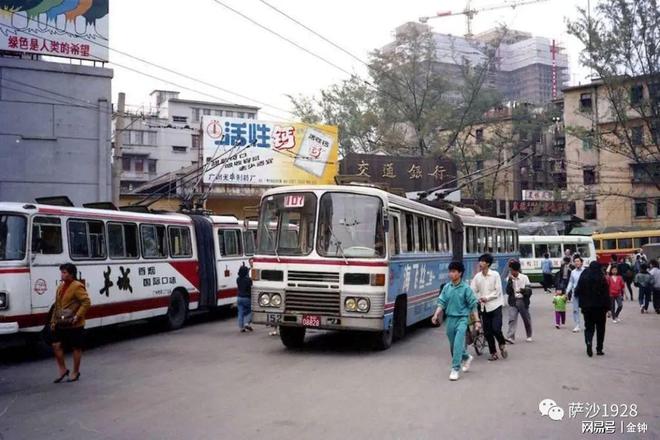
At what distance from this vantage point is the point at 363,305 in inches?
443

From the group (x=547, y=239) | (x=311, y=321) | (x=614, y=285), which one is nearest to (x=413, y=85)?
(x=547, y=239)

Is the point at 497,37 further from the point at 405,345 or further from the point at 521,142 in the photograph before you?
the point at 405,345

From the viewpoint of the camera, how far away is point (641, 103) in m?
27.6

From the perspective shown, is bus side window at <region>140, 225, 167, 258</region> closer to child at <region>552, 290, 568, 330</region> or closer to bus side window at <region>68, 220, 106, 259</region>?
bus side window at <region>68, 220, 106, 259</region>

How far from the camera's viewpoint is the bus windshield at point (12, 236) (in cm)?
1102

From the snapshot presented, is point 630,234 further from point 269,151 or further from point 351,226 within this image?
point 351,226

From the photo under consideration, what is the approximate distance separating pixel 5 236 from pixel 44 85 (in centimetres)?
1556

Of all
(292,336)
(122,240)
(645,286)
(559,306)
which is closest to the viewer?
(292,336)

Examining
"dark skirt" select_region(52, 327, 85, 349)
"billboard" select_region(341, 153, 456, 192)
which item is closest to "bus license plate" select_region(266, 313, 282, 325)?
"dark skirt" select_region(52, 327, 85, 349)

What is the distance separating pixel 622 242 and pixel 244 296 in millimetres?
33747

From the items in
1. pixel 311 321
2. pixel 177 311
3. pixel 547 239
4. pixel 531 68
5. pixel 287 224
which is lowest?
pixel 177 311

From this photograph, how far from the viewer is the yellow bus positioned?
41.2m

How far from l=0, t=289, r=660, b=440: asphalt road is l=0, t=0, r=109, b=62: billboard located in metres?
15.0

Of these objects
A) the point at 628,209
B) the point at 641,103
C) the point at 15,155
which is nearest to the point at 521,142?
the point at 628,209
